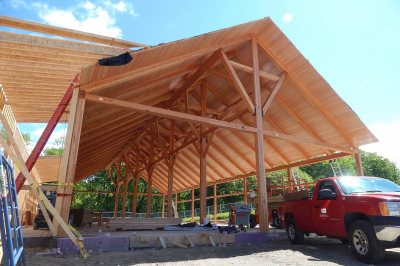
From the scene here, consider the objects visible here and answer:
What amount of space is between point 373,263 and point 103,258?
5.08 m

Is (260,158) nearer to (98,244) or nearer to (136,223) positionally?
(136,223)

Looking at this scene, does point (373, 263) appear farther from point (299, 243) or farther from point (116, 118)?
point (116, 118)

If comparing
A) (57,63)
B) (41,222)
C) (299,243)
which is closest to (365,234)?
(299,243)

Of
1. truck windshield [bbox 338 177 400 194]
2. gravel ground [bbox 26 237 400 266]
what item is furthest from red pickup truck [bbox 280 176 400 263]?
gravel ground [bbox 26 237 400 266]

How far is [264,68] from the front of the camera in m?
12.5

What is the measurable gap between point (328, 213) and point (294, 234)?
1.79 meters

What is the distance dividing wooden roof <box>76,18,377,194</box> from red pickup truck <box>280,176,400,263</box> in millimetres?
3284

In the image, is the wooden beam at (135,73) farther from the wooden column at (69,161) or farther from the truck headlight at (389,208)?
the truck headlight at (389,208)

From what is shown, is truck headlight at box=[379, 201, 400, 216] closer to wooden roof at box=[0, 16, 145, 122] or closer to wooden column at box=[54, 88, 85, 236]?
wooden roof at box=[0, 16, 145, 122]

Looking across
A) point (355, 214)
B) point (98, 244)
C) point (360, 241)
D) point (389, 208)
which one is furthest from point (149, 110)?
point (389, 208)

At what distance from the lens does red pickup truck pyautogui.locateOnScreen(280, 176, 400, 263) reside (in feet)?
18.2

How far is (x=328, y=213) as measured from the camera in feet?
23.4

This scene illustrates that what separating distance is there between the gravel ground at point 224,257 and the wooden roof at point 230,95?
3768 mm

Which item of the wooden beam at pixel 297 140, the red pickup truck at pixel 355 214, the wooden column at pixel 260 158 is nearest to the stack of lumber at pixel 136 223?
the wooden column at pixel 260 158
